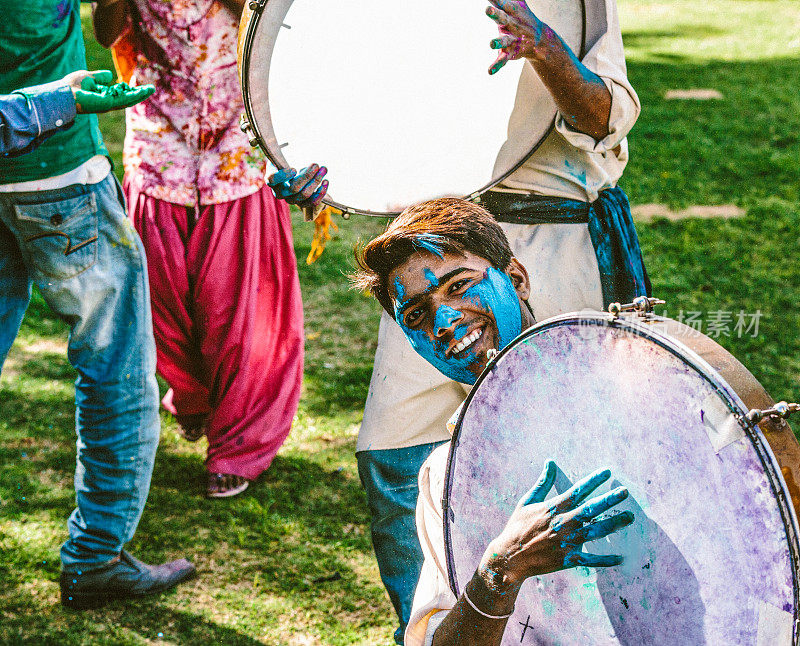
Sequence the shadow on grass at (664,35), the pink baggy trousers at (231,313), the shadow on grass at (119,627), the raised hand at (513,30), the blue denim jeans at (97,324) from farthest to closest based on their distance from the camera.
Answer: the shadow on grass at (664,35)
the pink baggy trousers at (231,313)
the shadow on grass at (119,627)
the blue denim jeans at (97,324)
the raised hand at (513,30)

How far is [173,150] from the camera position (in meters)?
3.22

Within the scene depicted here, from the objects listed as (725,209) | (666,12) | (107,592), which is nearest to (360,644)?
(107,592)

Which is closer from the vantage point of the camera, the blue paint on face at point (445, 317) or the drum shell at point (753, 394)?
the drum shell at point (753, 394)

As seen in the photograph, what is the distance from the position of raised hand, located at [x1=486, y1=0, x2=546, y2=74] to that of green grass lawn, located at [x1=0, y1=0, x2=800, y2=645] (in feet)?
5.38

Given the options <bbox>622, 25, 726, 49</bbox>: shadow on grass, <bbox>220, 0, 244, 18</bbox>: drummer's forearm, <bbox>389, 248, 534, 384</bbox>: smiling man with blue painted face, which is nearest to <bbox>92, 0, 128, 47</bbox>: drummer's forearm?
<bbox>220, 0, 244, 18</bbox>: drummer's forearm

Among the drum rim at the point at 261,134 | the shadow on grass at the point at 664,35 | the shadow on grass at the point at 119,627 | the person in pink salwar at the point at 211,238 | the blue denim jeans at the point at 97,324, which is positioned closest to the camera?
the drum rim at the point at 261,134

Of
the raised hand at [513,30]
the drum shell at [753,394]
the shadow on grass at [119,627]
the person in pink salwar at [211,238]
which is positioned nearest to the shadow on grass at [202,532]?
the shadow on grass at [119,627]

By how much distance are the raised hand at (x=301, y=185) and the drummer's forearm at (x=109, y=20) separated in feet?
4.32

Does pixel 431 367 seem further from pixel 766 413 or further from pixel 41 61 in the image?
pixel 41 61

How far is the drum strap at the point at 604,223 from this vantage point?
222cm

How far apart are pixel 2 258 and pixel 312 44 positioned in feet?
3.64

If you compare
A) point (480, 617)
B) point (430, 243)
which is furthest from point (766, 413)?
point (430, 243)

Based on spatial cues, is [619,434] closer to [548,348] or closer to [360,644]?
[548,348]

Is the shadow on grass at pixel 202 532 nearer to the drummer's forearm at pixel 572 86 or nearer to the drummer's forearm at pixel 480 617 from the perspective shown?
the drummer's forearm at pixel 480 617
